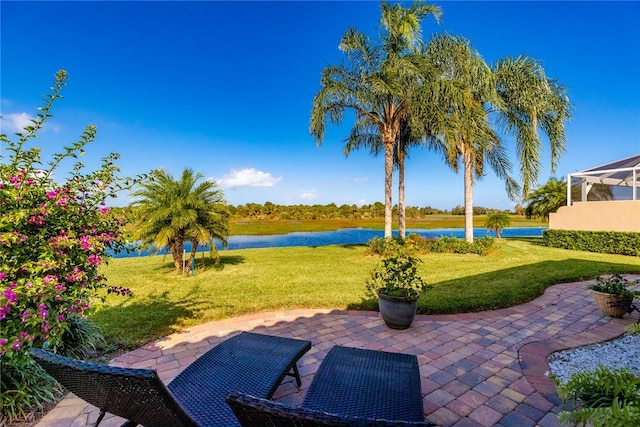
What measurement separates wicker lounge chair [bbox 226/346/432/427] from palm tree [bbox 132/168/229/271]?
5.44 m

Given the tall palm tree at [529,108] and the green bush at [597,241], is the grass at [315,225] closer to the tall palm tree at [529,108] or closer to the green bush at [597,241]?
the green bush at [597,241]

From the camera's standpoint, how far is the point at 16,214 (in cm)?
211

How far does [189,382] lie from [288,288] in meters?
4.28

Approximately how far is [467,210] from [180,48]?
12.3m

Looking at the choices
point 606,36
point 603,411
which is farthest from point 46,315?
point 606,36

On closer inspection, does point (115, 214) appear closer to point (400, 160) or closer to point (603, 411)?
point (603, 411)

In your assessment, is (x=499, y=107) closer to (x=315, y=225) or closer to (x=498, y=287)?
(x=498, y=287)

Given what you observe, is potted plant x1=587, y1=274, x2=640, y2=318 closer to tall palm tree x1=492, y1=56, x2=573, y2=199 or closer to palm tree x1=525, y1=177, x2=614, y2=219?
tall palm tree x1=492, y1=56, x2=573, y2=199

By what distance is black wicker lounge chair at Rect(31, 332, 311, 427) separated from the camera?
1.35 metres

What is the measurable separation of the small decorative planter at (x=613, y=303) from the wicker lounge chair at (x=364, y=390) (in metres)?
3.89

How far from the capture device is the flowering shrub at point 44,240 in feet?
6.83

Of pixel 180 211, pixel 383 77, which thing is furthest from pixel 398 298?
pixel 383 77

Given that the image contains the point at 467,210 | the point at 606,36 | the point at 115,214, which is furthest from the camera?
the point at 467,210

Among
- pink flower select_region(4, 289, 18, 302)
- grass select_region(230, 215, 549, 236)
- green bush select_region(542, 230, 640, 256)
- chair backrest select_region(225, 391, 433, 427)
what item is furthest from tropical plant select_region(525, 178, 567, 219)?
pink flower select_region(4, 289, 18, 302)
